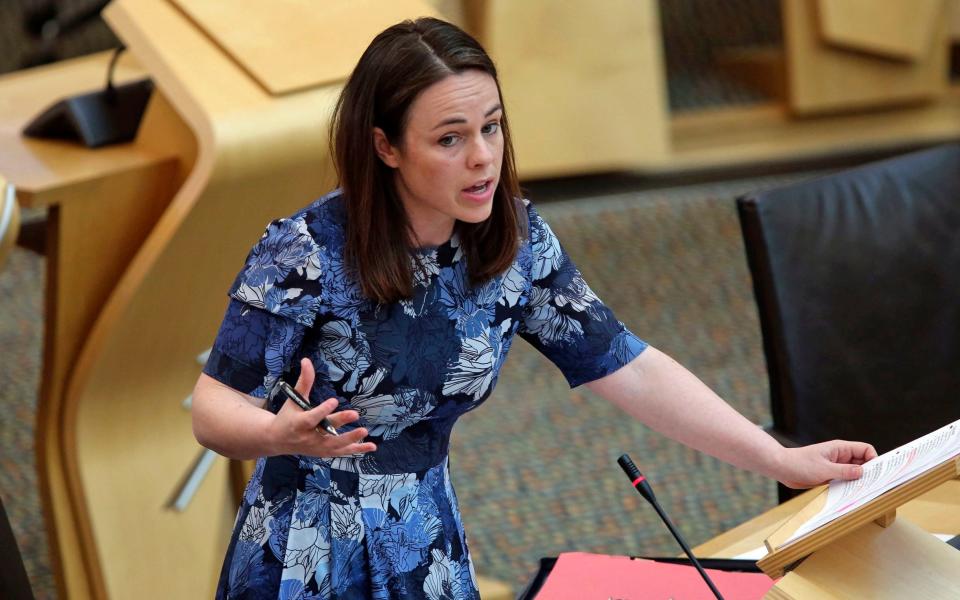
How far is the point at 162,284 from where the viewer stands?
1.91 meters

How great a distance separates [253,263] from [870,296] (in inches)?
41.7

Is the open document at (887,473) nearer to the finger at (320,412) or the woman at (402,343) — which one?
the woman at (402,343)

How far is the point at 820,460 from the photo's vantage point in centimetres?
130

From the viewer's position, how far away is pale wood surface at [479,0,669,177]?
4.14 meters

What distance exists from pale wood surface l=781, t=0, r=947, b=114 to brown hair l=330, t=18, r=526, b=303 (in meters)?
3.50

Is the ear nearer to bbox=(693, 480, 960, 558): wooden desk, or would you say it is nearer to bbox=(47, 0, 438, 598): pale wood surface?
bbox=(47, 0, 438, 598): pale wood surface

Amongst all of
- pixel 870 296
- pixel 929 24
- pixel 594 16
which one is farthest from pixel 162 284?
pixel 929 24

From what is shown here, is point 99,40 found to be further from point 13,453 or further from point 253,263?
point 253,263

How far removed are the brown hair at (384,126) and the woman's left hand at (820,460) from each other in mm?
449

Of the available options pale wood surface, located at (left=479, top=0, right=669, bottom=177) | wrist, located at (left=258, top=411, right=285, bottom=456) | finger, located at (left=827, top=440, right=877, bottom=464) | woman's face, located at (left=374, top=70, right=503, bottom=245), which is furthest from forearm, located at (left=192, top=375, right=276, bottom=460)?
pale wood surface, located at (left=479, top=0, right=669, bottom=177)

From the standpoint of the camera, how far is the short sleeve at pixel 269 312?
119cm

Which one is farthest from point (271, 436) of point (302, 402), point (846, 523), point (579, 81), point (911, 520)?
point (579, 81)

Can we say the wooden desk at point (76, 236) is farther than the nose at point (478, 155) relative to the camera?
Yes

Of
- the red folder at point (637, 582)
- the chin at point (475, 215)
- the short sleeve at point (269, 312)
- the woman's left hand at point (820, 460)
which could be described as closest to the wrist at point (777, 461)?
the woman's left hand at point (820, 460)
